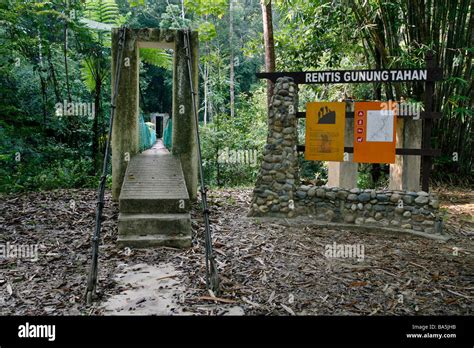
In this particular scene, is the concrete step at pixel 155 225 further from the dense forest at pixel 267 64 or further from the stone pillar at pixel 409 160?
the dense forest at pixel 267 64

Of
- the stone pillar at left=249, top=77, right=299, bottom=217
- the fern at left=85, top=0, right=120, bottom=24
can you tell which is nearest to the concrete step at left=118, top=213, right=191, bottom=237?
the stone pillar at left=249, top=77, right=299, bottom=217

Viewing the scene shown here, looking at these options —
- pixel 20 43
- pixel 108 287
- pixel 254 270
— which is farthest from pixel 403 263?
pixel 20 43

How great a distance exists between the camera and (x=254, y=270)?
16.2 feet

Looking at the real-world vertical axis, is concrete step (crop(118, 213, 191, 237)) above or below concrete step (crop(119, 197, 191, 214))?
below

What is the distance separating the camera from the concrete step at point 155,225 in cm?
593

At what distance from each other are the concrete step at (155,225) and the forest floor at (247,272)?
0.99 feet

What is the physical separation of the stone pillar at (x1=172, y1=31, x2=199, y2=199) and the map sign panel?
7.13 feet

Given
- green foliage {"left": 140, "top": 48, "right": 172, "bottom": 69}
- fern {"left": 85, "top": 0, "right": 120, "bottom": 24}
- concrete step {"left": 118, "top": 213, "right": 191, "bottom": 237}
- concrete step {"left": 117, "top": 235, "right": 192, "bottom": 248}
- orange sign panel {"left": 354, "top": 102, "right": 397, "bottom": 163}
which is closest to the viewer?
concrete step {"left": 117, "top": 235, "right": 192, "bottom": 248}

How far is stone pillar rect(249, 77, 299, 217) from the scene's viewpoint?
711cm

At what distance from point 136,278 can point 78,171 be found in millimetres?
7424

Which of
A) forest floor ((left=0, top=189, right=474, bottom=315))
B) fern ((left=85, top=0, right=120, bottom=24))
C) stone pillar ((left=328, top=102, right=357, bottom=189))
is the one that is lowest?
forest floor ((left=0, top=189, right=474, bottom=315))

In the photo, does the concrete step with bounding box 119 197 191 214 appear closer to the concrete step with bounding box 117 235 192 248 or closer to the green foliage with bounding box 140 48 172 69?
the concrete step with bounding box 117 235 192 248

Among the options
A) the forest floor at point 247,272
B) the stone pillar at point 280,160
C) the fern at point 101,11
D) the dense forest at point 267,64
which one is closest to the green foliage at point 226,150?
the dense forest at point 267,64

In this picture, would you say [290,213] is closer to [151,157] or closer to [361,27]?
[151,157]
